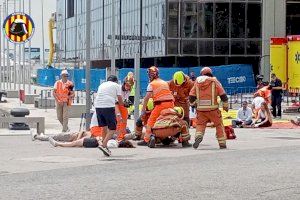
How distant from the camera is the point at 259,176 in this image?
12.2 metres


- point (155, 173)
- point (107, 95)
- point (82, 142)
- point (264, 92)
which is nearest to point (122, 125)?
point (82, 142)

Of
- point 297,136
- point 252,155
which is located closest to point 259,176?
point 252,155

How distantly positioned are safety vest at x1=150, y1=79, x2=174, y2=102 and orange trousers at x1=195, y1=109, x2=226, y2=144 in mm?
941

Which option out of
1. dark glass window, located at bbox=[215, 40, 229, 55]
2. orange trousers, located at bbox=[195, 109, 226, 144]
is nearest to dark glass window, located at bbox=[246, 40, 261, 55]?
dark glass window, located at bbox=[215, 40, 229, 55]

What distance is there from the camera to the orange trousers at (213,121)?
17.3 meters

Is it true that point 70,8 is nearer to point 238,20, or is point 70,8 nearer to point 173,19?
point 173,19

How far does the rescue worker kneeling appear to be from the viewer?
17.8 m

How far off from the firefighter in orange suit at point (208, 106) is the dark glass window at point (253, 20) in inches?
1554

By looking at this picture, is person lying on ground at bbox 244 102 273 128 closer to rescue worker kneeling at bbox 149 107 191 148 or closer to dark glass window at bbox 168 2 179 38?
rescue worker kneeling at bbox 149 107 191 148

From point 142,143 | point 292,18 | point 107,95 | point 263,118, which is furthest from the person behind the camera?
point 292,18

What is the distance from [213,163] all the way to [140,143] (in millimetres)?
4607

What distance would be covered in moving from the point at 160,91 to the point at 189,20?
39065mm

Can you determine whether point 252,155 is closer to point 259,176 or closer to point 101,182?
point 259,176

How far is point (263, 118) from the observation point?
2661cm
